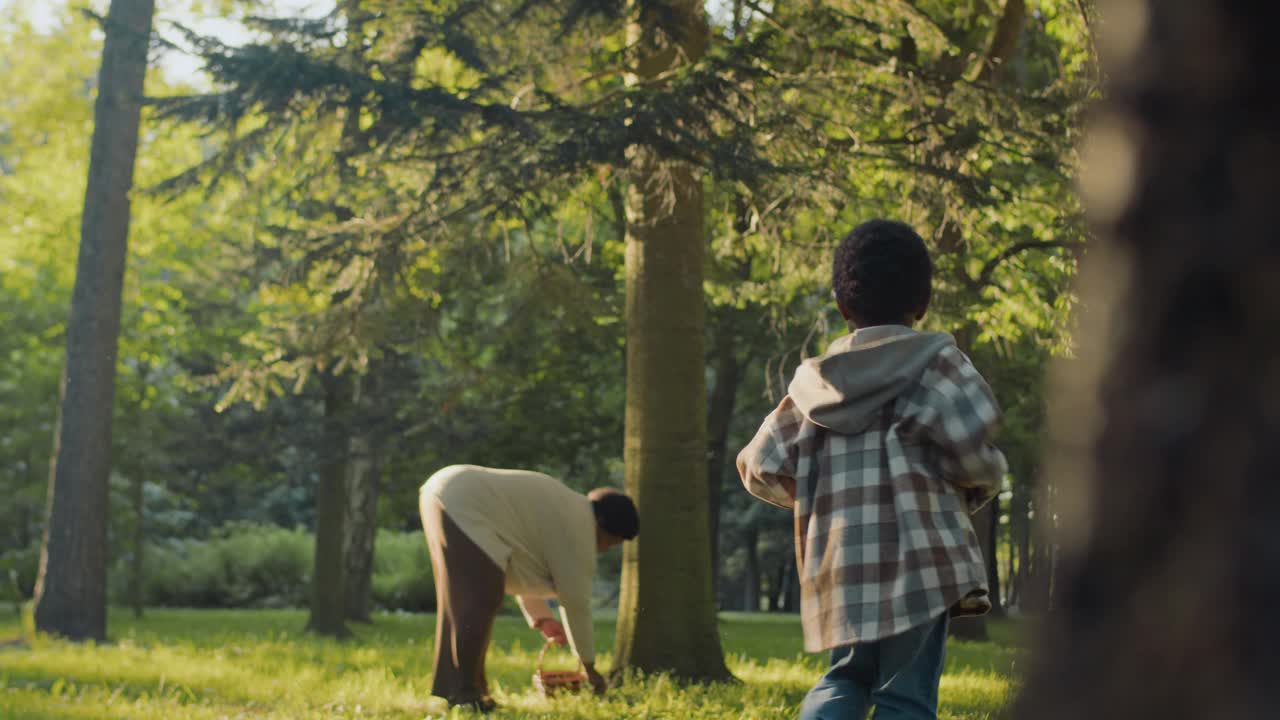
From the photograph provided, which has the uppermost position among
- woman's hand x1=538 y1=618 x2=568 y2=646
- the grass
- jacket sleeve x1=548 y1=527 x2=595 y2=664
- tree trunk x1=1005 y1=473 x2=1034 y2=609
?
tree trunk x1=1005 y1=473 x2=1034 y2=609

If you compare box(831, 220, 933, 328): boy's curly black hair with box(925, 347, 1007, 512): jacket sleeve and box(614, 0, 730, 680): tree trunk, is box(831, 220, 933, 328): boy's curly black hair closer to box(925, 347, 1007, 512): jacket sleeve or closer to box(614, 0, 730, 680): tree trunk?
box(925, 347, 1007, 512): jacket sleeve

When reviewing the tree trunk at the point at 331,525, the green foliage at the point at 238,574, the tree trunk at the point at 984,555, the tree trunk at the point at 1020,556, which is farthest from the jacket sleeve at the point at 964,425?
the green foliage at the point at 238,574

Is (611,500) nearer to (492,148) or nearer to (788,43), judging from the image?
(492,148)

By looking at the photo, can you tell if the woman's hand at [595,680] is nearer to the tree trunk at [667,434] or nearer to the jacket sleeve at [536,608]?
the jacket sleeve at [536,608]

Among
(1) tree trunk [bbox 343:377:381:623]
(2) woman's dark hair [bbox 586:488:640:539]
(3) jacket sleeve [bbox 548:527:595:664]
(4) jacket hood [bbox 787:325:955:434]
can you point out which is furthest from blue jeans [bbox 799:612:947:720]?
(1) tree trunk [bbox 343:377:381:623]

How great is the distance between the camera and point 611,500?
6910 millimetres

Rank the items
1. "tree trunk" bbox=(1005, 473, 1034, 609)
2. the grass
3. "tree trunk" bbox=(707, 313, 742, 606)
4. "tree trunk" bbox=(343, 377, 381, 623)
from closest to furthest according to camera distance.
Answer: "tree trunk" bbox=(1005, 473, 1034, 609) → the grass → "tree trunk" bbox=(343, 377, 381, 623) → "tree trunk" bbox=(707, 313, 742, 606)

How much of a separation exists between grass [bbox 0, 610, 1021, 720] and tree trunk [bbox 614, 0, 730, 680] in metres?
0.43

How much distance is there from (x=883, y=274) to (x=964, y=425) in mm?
514

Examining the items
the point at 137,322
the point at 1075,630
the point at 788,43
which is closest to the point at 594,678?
the point at 788,43

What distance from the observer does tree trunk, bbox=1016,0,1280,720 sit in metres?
1.01

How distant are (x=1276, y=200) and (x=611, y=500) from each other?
5969mm

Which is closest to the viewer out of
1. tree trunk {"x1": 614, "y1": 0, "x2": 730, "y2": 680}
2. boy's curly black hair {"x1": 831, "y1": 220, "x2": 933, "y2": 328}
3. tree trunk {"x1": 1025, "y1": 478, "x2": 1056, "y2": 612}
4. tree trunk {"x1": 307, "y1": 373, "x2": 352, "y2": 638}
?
tree trunk {"x1": 1025, "y1": 478, "x2": 1056, "y2": 612}

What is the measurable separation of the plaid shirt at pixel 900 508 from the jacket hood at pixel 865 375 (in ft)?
0.09
